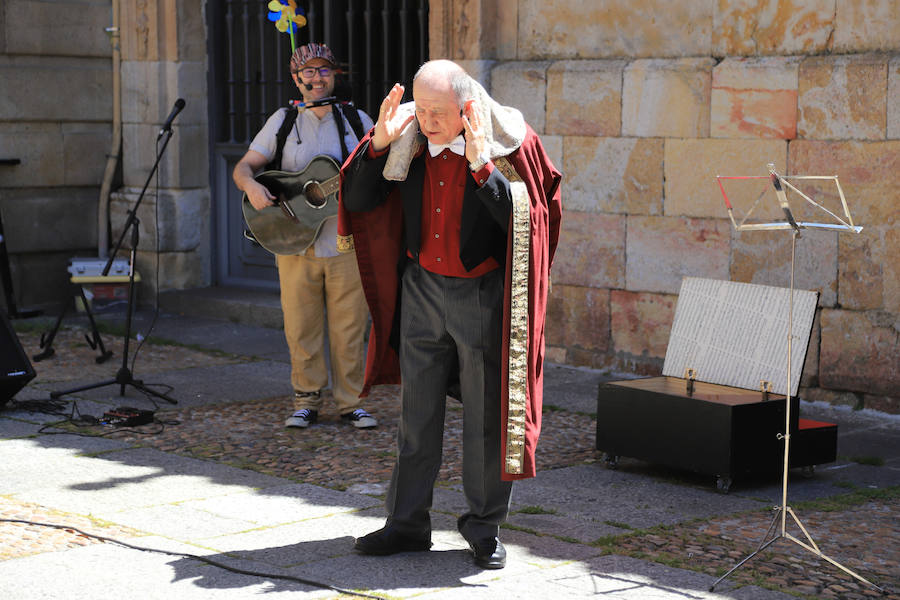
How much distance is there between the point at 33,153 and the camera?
10930 mm

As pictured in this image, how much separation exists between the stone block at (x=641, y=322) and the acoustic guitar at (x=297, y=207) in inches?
93.3

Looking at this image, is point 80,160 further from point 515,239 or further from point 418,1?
point 515,239

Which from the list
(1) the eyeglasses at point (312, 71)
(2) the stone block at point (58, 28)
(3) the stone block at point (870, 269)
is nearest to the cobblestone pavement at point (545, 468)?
(3) the stone block at point (870, 269)

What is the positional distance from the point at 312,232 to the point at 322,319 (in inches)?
20.1

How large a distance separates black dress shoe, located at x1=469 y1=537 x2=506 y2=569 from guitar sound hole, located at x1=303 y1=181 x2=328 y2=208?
2.72 metres

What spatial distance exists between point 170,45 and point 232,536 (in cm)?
673

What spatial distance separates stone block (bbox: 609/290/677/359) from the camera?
8.26 meters

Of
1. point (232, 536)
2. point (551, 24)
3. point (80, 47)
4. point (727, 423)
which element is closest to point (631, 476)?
point (727, 423)

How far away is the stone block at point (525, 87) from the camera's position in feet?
28.7

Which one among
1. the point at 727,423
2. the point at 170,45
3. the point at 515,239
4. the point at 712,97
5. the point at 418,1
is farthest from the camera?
the point at 170,45

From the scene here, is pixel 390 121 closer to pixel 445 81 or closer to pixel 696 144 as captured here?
pixel 445 81

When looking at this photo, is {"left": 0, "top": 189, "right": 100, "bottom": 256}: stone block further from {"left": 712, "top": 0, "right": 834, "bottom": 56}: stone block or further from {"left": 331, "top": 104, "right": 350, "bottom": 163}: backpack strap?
{"left": 712, "top": 0, "right": 834, "bottom": 56}: stone block

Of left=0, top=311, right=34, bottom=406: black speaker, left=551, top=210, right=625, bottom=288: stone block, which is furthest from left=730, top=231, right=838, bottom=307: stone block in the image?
left=0, top=311, right=34, bottom=406: black speaker

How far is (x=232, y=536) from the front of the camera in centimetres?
502
